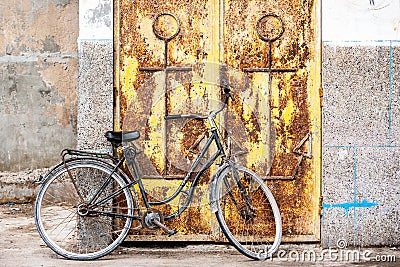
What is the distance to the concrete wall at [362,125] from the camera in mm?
6844

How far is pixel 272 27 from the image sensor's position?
270 inches

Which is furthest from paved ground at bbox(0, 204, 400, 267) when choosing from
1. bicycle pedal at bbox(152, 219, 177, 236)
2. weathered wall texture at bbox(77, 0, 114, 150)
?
weathered wall texture at bbox(77, 0, 114, 150)

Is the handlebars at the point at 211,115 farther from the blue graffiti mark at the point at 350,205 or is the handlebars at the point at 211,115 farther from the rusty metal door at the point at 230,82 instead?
the blue graffiti mark at the point at 350,205

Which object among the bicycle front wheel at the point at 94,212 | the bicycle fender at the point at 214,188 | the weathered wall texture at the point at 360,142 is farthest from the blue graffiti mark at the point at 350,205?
the bicycle front wheel at the point at 94,212

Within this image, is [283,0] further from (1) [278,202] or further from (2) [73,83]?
(2) [73,83]

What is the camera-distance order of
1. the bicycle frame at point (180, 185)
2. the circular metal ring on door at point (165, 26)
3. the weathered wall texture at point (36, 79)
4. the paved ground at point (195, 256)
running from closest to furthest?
the paved ground at point (195, 256)
the bicycle frame at point (180, 185)
the circular metal ring on door at point (165, 26)
the weathered wall texture at point (36, 79)

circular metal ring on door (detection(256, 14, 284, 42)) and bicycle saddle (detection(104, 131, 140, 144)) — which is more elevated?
circular metal ring on door (detection(256, 14, 284, 42))

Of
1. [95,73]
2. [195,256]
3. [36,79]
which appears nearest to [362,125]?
[195,256]

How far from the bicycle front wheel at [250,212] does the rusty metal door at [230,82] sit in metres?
0.15

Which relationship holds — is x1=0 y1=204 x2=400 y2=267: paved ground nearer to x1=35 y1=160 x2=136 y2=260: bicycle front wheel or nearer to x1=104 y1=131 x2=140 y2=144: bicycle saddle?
x1=35 y1=160 x2=136 y2=260: bicycle front wheel

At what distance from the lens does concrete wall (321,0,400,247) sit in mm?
6844

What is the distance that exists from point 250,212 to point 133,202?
112 centimetres

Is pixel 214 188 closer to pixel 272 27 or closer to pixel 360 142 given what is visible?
pixel 360 142

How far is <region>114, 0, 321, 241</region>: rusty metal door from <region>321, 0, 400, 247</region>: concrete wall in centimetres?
15
